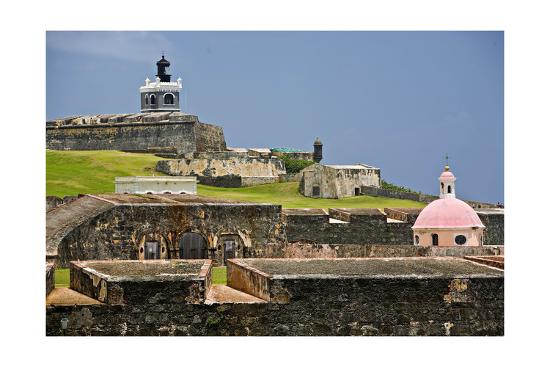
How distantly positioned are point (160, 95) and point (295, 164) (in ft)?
71.9

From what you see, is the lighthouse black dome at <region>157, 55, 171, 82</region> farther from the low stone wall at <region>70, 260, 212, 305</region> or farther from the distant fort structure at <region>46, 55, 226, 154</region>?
the low stone wall at <region>70, 260, 212, 305</region>

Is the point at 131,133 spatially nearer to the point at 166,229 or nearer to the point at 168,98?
the point at 168,98

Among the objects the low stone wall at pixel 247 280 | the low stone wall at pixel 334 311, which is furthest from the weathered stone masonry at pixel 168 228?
the low stone wall at pixel 334 311

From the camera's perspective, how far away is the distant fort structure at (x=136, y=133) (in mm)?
63844

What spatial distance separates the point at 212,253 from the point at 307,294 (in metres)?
8.98

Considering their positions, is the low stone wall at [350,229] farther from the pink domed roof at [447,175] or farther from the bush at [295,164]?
the bush at [295,164]

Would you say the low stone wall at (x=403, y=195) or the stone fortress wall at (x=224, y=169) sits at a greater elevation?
the stone fortress wall at (x=224, y=169)

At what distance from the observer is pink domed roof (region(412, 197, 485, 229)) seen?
89.8 feet

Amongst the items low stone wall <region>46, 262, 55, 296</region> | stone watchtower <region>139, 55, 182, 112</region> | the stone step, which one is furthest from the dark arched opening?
stone watchtower <region>139, 55, 182, 112</region>

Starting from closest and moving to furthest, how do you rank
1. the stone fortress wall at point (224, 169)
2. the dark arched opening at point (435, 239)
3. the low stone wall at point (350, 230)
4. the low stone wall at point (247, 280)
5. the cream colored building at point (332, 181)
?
the low stone wall at point (247, 280) < the dark arched opening at point (435, 239) < the low stone wall at point (350, 230) < the cream colored building at point (332, 181) < the stone fortress wall at point (224, 169)

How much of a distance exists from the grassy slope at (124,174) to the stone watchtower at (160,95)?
837 inches

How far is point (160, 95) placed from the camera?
80.2m

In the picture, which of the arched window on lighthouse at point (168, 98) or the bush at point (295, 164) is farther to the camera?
the arched window on lighthouse at point (168, 98)

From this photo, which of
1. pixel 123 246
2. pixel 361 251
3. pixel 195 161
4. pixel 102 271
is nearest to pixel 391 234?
pixel 361 251
